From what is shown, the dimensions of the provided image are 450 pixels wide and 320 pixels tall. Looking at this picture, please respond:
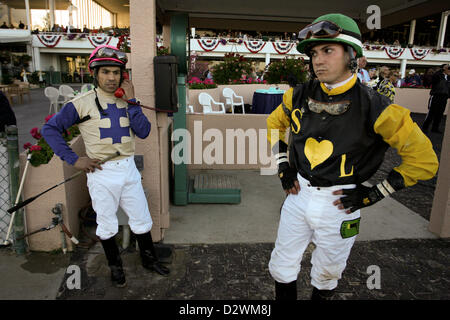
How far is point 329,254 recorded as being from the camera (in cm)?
211

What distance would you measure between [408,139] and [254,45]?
31550 mm

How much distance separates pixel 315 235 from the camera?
84.1 inches

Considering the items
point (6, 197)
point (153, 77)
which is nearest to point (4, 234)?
point (6, 197)

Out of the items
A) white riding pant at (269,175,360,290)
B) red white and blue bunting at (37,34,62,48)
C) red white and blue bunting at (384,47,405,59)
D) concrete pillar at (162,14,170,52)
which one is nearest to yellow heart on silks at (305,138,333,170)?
white riding pant at (269,175,360,290)

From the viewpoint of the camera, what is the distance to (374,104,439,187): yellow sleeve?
6.16 ft

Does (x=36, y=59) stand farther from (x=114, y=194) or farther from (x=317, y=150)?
(x=317, y=150)

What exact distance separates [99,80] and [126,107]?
0.99 feet

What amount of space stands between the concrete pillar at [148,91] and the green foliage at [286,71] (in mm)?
8643

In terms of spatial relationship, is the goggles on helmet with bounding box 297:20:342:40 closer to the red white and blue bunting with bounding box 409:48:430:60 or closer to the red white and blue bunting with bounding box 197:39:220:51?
the red white and blue bunting with bounding box 197:39:220:51

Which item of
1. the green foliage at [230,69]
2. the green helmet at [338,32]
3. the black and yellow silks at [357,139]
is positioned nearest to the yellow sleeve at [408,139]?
the black and yellow silks at [357,139]

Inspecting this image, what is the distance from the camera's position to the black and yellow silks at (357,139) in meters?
1.90

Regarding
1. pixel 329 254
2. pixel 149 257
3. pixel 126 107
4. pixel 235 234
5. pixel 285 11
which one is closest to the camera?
pixel 329 254

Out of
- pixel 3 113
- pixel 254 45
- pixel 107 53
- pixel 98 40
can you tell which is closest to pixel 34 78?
pixel 98 40
